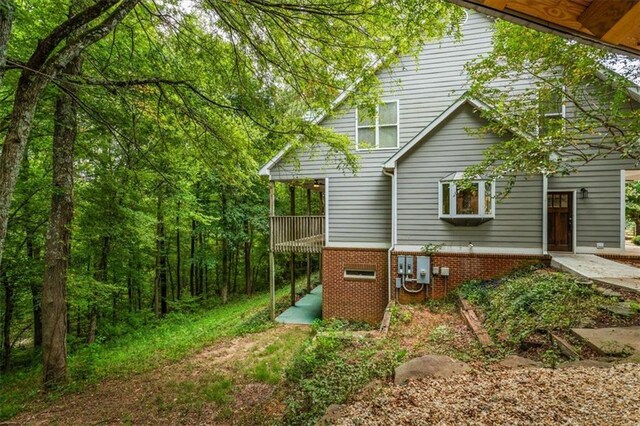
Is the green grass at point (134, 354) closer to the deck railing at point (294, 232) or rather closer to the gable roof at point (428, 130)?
the deck railing at point (294, 232)

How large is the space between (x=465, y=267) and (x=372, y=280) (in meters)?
2.60

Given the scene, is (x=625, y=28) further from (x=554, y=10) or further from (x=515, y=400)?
(x=515, y=400)

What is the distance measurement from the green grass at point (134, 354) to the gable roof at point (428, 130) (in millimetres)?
6095

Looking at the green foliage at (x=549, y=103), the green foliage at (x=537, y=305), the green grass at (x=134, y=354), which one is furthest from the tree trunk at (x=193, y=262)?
the green foliage at (x=549, y=103)

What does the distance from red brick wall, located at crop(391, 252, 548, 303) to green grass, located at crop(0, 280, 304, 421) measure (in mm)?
4730

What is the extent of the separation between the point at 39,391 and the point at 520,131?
436 inches

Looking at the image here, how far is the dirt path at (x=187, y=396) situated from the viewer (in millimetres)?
4469

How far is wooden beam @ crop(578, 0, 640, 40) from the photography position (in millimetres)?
1019

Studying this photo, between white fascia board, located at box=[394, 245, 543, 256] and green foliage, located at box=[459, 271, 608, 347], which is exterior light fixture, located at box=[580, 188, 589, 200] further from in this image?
green foliage, located at box=[459, 271, 608, 347]

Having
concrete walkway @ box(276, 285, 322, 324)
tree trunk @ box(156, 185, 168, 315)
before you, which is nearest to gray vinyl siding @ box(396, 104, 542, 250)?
concrete walkway @ box(276, 285, 322, 324)

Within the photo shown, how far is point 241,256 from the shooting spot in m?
20.8

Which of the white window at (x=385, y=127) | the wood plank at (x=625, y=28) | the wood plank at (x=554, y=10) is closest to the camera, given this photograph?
the wood plank at (x=625, y=28)

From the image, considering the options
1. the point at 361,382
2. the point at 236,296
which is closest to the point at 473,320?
the point at 361,382

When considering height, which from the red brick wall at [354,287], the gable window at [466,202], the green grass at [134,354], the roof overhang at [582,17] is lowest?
the green grass at [134,354]
